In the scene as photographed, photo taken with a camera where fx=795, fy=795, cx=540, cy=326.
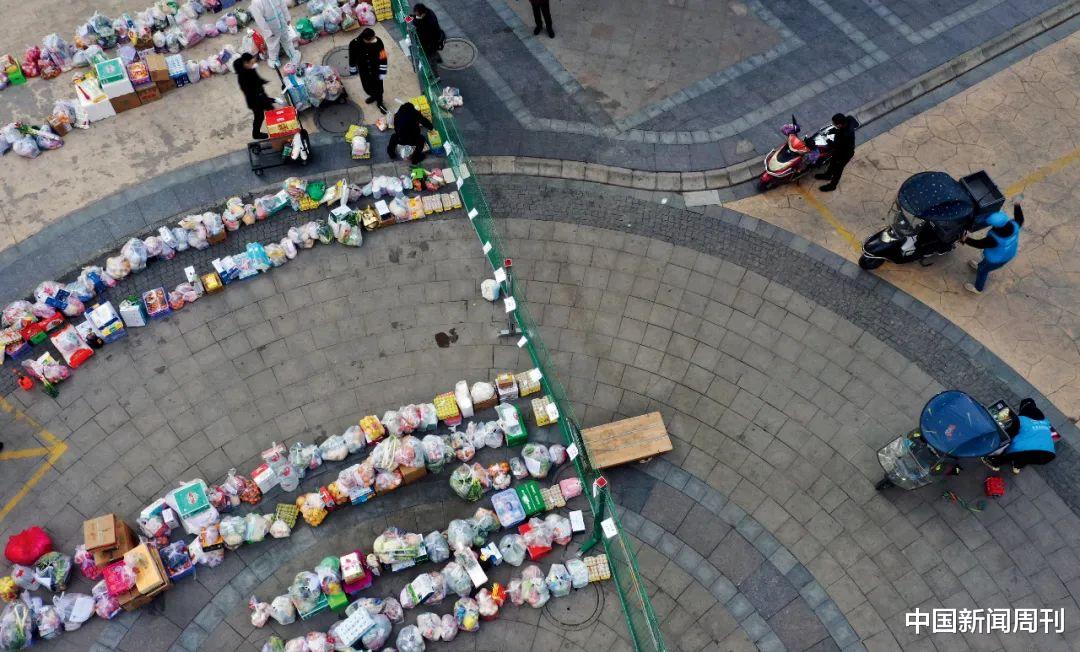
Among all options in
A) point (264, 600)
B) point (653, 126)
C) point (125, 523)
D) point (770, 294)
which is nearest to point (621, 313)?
point (770, 294)

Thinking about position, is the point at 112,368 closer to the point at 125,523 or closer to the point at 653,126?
the point at 125,523

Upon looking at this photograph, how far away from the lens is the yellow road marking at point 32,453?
11.3 m

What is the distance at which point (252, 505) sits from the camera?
11.2m

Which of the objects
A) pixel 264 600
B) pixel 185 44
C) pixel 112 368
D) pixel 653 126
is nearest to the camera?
pixel 264 600

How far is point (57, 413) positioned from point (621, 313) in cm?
869

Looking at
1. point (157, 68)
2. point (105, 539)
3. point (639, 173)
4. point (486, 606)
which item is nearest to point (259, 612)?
point (105, 539)

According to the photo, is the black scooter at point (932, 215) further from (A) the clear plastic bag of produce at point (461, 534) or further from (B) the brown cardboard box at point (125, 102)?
(B) the brown cardboard box at point (125, 102)

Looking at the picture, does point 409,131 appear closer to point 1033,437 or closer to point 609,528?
point 609,528

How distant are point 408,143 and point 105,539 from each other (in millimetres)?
7506

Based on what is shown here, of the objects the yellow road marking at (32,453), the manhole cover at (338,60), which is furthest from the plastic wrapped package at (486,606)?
the manhole cover at (338,60)

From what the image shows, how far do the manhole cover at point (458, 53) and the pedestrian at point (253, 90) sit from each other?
350 centimetres

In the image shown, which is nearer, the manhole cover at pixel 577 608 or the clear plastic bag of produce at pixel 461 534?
the manhole cover at pixel 577 608

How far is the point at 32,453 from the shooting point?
11.6 meters

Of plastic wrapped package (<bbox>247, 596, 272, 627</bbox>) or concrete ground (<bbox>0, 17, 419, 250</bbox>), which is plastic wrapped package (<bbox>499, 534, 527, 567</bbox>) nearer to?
plastic wrapped package (<bbox>247, 596, 272, 627</bbox>)
